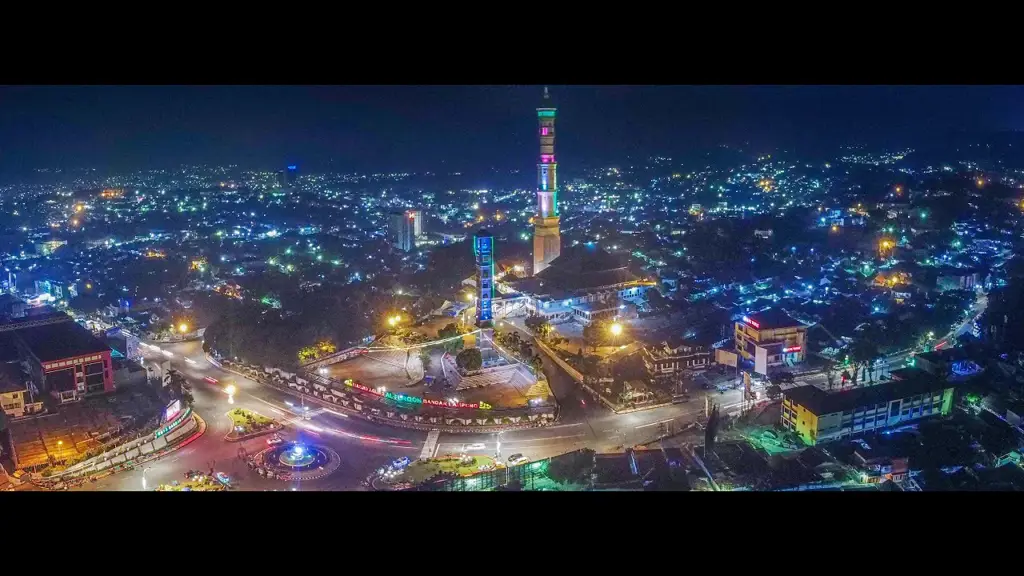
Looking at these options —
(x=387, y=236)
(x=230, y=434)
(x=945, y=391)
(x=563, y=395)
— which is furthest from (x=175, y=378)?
(x=387, y=236)

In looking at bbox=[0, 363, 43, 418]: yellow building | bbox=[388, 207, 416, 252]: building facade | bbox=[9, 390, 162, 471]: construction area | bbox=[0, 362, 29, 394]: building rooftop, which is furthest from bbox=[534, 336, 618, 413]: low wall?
bbox=[388, 207, 416, 252]: building facade

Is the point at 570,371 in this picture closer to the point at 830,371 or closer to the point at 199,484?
the point at 830,371

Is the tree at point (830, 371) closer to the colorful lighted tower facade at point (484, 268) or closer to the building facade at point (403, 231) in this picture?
the colorful lighted tower facade at point (484, 268)

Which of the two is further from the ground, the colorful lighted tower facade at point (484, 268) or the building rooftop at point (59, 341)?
the colorful lighted tower facade at point (484, 268)

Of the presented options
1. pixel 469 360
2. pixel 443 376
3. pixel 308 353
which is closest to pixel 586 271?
pixel 469 360

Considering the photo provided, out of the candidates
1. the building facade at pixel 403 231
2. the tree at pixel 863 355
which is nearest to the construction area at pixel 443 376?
the tree at pixel 863 355
